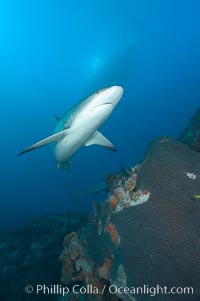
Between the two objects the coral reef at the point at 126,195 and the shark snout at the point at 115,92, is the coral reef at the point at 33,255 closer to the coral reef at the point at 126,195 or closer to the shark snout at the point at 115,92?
the coral reef at the point at 126,195

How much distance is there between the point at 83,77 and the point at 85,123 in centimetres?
4752

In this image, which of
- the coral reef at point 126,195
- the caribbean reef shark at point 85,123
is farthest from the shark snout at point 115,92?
the coral reef at point 126,195

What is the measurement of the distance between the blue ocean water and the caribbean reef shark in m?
1.36

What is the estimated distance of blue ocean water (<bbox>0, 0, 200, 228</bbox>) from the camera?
35406mm

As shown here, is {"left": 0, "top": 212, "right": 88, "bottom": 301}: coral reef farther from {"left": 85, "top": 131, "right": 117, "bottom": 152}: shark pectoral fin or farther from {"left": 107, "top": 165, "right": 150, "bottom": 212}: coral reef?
{"left": 107, "top": 165, "right": 150, "bottom": 212}: coral reef

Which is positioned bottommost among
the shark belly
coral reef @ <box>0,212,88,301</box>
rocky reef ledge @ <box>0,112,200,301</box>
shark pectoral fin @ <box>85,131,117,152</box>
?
coral reef @ <box>0,212,88,301</box>

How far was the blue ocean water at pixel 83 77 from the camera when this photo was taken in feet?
116

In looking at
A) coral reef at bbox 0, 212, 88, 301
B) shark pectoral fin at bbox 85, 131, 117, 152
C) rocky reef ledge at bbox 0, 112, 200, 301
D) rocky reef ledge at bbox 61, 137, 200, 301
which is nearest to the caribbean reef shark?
shark pectoral fin at bbox 85, 131, 117, 152

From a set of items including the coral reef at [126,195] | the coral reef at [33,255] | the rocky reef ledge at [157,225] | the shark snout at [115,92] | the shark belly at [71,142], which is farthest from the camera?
the coral reef at [33,255]

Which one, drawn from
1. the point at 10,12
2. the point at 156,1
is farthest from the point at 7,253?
the point at 156,1

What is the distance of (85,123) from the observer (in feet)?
23.0

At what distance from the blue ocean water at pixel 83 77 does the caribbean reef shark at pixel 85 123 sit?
53.6 inches

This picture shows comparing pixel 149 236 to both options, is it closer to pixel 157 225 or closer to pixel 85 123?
pixel 157 225

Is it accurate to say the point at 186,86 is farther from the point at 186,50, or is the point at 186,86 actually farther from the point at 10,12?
the point at 10,12
